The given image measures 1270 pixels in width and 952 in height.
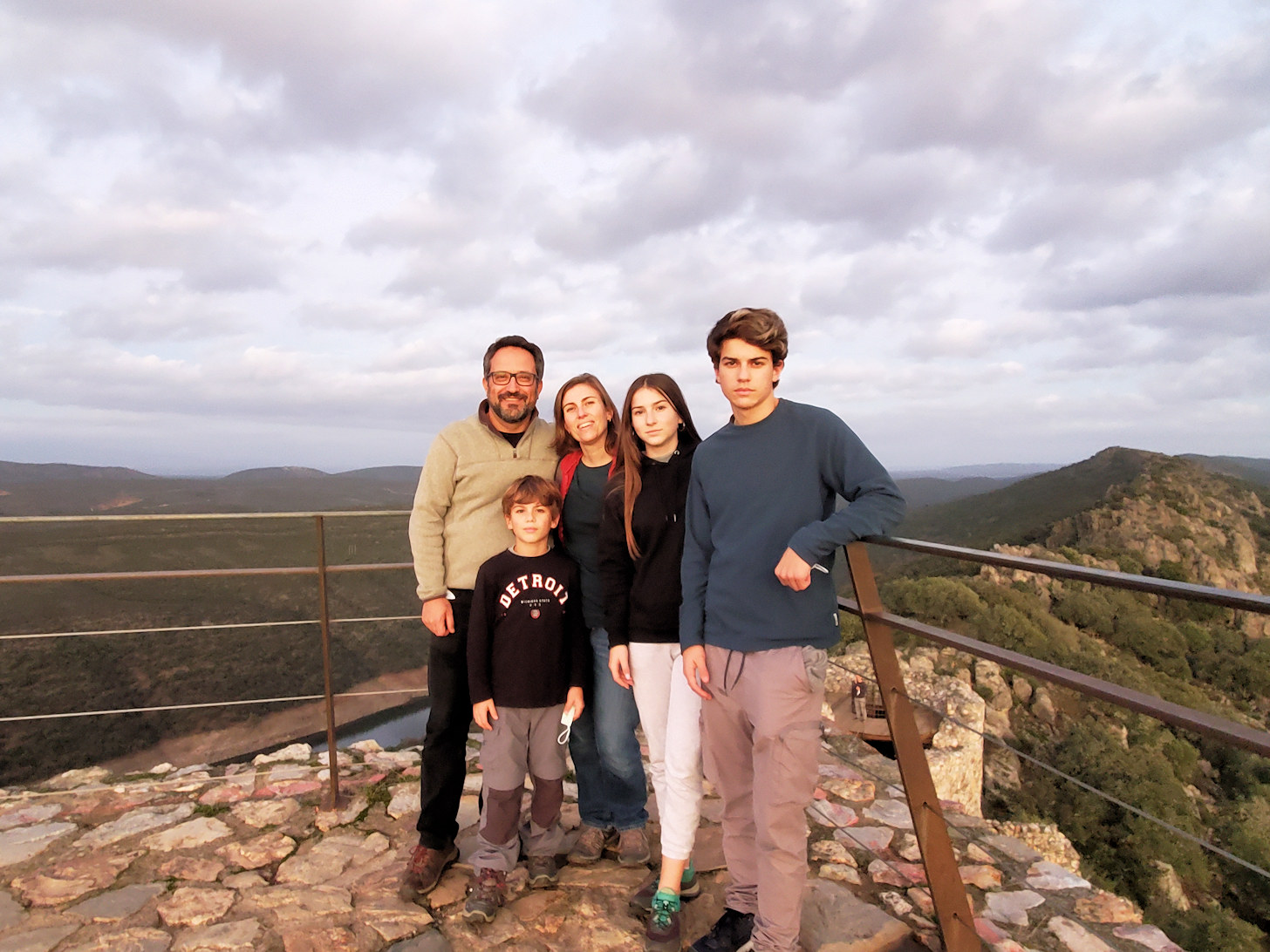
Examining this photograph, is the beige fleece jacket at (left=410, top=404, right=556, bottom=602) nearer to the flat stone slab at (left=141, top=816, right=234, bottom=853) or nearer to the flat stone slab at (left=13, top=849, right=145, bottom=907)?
the flat stone slab at (left=141, top=816, right=234, bottom=853)

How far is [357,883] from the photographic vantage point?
2572 mm

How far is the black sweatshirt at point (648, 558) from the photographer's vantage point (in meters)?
2.24

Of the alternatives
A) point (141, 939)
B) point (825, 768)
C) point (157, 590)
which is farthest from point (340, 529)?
point (157, 590)

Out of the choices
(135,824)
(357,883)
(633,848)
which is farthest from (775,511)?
(135,824)

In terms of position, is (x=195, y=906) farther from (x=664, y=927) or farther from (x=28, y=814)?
(x=664, y=927)

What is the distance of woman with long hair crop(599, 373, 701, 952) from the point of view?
2174mm

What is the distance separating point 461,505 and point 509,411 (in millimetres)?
375

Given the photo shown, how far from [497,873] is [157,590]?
1956 centimetres

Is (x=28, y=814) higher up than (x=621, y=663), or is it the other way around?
(x=621, y=663)

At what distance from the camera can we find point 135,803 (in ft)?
10.7

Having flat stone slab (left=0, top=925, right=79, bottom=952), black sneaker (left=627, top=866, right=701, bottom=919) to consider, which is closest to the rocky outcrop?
black sneaker (left=627, top=866, right=701, bottom=919)

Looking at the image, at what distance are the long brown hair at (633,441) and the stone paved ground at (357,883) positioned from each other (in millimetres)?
1263

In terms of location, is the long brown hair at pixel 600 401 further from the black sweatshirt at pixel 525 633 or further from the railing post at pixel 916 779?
the railing post at pixel 916 779

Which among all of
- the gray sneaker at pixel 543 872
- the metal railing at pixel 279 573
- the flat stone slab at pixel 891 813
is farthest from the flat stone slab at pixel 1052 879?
the metal railing at pixel 279 573
